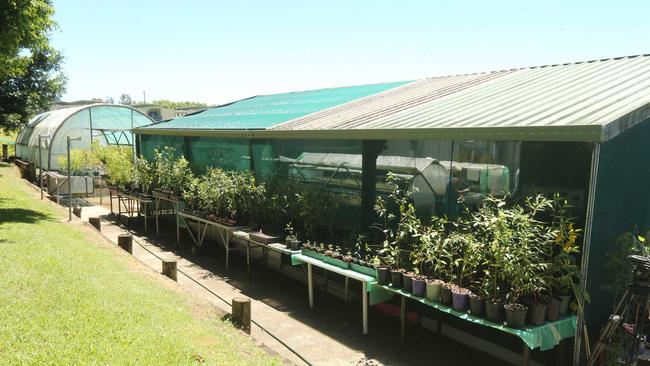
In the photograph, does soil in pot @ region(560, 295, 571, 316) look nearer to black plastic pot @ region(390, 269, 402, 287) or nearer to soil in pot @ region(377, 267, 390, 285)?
black plastic pot @ region(390, 269, 402, 287)

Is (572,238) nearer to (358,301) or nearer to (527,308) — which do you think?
(527,308)

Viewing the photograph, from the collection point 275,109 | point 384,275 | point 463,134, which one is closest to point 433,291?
point 384,275

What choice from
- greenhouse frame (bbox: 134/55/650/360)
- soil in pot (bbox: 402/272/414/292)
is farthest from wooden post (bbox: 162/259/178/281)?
soil in pot (bbox: 402/272/414/292)

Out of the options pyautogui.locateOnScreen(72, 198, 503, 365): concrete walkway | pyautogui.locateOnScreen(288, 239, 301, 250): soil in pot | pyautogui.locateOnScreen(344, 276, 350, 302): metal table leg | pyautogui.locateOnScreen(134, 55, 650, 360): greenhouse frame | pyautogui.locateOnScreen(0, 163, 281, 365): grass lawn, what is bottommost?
pyautogui.locateOnScreen(72, 198, 503, 365): concrete walkway

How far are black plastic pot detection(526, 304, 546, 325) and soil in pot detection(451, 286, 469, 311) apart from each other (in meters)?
0.68

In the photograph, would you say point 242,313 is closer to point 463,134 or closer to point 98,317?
point 98,317

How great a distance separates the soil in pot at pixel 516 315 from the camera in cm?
465

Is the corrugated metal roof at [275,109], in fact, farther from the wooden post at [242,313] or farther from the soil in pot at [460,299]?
the soil in pot at [460,299]

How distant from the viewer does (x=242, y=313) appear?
20.0 feet

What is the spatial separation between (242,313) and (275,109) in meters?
7.11

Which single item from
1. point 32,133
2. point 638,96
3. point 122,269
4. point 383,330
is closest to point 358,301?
point 383,330

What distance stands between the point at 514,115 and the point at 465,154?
83 centimetres

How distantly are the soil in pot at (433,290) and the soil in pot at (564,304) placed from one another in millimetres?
1302

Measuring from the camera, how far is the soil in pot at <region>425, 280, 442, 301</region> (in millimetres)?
5480
